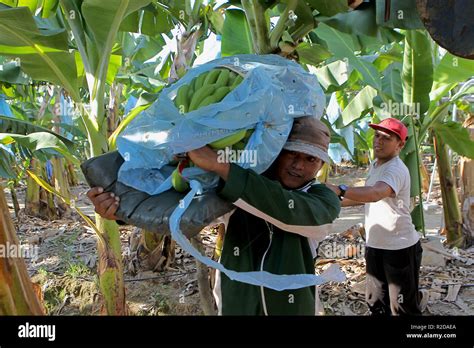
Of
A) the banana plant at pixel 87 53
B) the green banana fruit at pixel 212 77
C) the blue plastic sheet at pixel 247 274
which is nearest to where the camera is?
the blue plastic sheet at pixel 247 274

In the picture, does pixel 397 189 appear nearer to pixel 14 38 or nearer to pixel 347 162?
pixel 14 38

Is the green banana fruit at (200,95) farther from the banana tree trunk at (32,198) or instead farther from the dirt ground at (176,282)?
the banana tree trunk at (32,198)

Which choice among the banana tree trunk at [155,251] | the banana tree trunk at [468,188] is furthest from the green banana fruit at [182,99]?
the banana tree trunk at [468,188]

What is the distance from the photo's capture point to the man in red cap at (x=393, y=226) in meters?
1.77

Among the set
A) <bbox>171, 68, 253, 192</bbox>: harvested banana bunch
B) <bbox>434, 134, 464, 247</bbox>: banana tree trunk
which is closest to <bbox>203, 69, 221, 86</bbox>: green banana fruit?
<bbox>171, 68, 253, 192</bbox>: harvested banana bunch

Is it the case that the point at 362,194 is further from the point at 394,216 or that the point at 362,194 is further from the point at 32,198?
the point at 32,198

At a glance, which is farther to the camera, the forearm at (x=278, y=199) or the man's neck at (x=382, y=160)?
the man's neck at (x=382, y=160)

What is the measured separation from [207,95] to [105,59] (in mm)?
928

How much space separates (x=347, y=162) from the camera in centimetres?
1145

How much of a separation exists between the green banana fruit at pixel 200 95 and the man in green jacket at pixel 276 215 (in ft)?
0.27

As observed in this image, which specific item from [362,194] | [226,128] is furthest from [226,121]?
[362,194]

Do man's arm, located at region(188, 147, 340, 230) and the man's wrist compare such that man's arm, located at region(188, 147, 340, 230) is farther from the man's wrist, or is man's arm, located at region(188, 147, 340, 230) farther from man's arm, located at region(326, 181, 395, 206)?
man's arm, located at region(326, 181, 395, 206)
